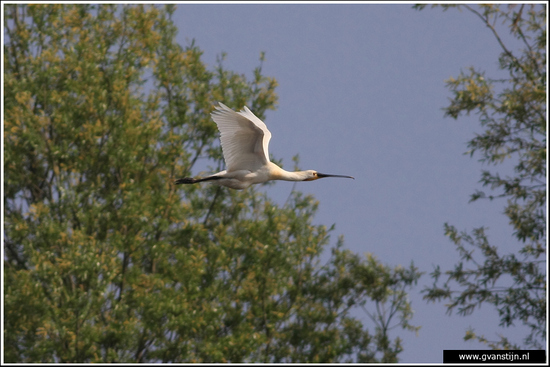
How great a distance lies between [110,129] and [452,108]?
7148mm

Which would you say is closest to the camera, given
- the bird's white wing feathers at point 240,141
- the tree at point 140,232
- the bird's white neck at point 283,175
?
the bird's white wing feathers at point 240,141

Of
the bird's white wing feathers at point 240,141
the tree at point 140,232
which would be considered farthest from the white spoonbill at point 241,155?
the tree at point 140,232

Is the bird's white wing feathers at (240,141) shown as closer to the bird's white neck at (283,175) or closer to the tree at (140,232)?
the bird's white neck at (283,175)

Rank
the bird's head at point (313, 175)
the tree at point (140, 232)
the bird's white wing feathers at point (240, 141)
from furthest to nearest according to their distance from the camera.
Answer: the tree at point (140, 232), the bird's head at point (313, 175), the bird's white wing feathers at point (240, 141)

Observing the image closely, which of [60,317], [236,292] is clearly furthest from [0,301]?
[236,292]

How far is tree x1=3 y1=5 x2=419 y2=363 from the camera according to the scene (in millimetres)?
16125

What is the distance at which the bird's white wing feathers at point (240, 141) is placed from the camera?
9711mm

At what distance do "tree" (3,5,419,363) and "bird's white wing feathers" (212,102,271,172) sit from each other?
6292 mm

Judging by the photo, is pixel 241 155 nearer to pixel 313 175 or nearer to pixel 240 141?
pixel 240 141

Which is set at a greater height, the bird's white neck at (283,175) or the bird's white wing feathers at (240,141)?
the bird's white wing feathers at (240,141)

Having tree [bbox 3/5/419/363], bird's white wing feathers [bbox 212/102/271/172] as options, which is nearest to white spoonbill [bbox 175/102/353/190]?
bird's white wing feathers [bbox 212/102/271/172]

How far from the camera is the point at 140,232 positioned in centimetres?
1770

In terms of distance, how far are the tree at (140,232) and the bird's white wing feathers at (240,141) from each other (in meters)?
6.29

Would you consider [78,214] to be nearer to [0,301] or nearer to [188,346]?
[0,301]
